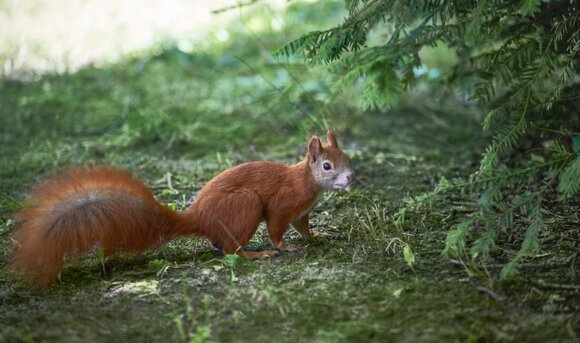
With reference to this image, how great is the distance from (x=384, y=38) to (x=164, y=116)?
6.68 feet

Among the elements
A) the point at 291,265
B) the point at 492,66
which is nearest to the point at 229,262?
the point at 291,265

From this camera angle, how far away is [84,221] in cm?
254

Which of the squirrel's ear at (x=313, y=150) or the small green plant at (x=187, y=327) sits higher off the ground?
the squirrel's ear at (x=313, y=150)

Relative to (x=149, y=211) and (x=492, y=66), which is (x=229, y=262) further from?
(x=492, y=66)

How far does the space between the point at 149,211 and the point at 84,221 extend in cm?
28

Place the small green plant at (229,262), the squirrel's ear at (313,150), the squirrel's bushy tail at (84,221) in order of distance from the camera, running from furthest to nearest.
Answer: the squirrel's ear at (313,150) < the small green plant at (229,262) < the squirrel's bushy tail at (84,221)

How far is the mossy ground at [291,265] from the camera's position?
2242mm

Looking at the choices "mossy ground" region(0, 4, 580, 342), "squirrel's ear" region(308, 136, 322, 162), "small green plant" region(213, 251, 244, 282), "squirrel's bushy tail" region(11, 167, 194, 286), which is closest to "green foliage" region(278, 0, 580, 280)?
"mossy ground" region(0, 4, 580, 342)

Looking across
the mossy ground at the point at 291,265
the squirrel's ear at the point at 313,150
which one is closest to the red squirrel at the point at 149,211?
the squirrel's ear at the point at 313,150

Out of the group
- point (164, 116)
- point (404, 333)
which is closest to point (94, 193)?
point (404, 333)

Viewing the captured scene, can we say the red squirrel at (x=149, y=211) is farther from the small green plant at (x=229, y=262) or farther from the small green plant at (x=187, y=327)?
the small green plant at (x=187, y=327)

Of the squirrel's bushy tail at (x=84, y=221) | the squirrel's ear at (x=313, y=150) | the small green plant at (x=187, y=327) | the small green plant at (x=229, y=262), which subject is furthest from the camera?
the squirrel's ear at (x=313, y=150)

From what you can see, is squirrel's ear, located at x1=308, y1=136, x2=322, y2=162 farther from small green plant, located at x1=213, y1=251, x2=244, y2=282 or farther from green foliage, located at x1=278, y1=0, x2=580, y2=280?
small green plant, located at x1=213, y1=251, x2=244, y2=282

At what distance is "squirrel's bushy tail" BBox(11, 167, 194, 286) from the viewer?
8.20 ft
